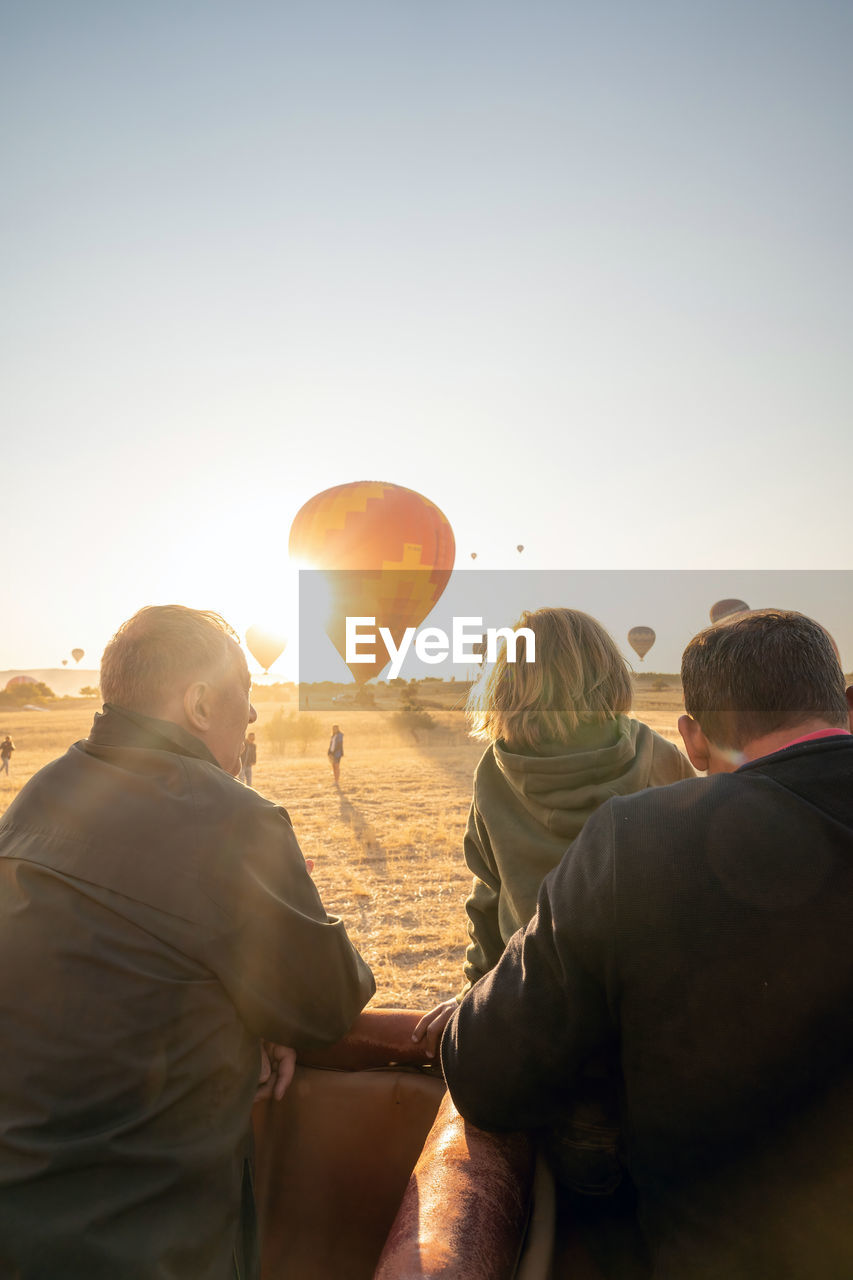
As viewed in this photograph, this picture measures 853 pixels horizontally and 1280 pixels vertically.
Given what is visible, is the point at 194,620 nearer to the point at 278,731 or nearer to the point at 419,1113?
the point at 419,1113

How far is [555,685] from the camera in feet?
7.24

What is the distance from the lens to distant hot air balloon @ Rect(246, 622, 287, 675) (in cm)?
3306

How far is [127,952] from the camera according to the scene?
1512mm

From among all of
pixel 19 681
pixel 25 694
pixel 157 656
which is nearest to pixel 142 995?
pixel 157 656

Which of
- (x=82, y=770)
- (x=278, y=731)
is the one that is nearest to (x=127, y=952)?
(x=82, y=770)

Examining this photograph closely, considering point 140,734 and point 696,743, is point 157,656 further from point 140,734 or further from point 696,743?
point 696,743

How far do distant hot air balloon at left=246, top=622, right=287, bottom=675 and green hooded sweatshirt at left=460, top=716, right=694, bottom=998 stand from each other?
103 ft

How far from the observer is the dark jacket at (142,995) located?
1.40m

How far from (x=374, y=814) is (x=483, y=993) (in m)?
13.1

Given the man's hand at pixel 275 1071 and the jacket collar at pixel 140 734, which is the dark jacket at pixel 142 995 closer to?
the jacket collar at pixel 140 734

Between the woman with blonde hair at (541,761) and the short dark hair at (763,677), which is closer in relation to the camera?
the short dark hair at (763,677)

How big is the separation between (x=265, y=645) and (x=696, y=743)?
32.3 meters

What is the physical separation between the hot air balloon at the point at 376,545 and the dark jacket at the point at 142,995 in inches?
757

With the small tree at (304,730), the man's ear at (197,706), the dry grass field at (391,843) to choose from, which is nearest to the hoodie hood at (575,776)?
the dry grass field at (391,843)
